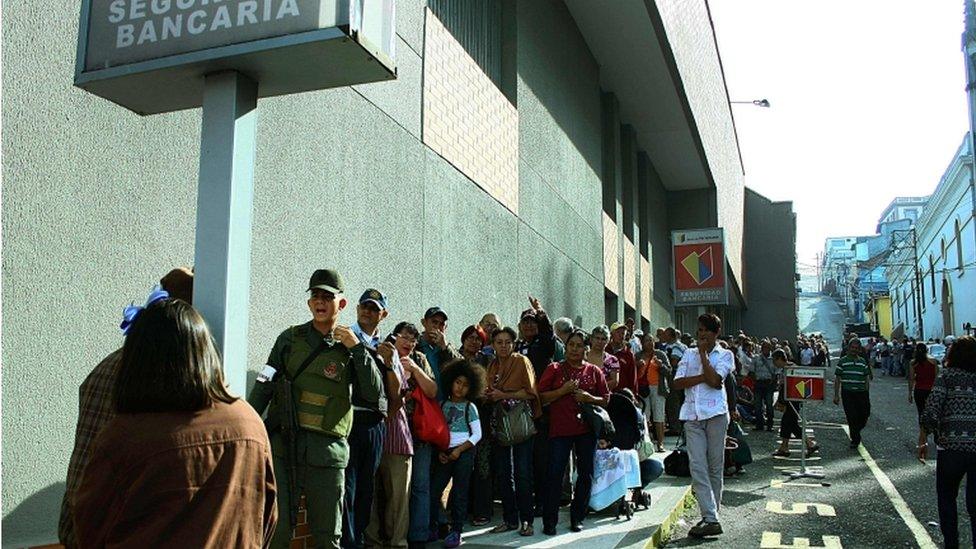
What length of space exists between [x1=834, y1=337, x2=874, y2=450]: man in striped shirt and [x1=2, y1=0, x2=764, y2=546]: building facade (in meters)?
4.77

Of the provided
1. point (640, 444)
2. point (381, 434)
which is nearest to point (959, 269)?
point (640, 444)

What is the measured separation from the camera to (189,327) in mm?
2266

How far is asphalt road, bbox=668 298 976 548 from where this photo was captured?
748 centimetres

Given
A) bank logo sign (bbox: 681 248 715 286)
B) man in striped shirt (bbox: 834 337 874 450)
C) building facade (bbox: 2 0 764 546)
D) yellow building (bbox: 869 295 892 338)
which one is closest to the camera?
building facade (bbox: 2 0 764 546)

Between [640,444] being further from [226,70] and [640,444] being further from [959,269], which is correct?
[959,269]

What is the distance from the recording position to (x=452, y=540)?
648cm

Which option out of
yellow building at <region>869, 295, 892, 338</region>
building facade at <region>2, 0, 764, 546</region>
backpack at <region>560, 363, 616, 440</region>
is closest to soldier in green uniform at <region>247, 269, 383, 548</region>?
building facade at <region>2, 0, 764, 546</region>

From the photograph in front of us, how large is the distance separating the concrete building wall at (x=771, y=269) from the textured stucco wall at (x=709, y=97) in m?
5.70

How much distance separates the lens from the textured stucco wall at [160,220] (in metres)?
3.97

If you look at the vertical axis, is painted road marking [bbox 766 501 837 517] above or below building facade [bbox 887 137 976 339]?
below

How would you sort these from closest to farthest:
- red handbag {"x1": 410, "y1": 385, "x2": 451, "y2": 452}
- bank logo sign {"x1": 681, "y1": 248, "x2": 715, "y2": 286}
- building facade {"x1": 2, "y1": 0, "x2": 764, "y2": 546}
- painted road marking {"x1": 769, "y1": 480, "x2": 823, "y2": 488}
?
building facade {"x1": 2, "y1": 0, "x2": 764, "y2": 546} → red handbag {"x1": 410, "y1": 385, "x2": 451, "y2": 452} → painted road marking {"x1": 769, "y1": 480, "x2": 823, "y2": 488} → bank logo sign {"x1": 681, "y1": 248, "x2": 715, "y2": 286}

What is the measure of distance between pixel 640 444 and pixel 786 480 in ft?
11.8

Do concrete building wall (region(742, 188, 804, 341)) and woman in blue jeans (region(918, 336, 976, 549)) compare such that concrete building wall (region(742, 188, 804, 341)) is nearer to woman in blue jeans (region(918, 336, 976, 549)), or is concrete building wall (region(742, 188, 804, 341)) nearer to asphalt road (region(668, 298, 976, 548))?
asphalt road (region(668, 298, 976, 548))

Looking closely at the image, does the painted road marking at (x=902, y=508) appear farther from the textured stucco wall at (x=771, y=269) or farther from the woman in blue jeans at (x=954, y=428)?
the textured stucco wall at (x=771, y=269)
